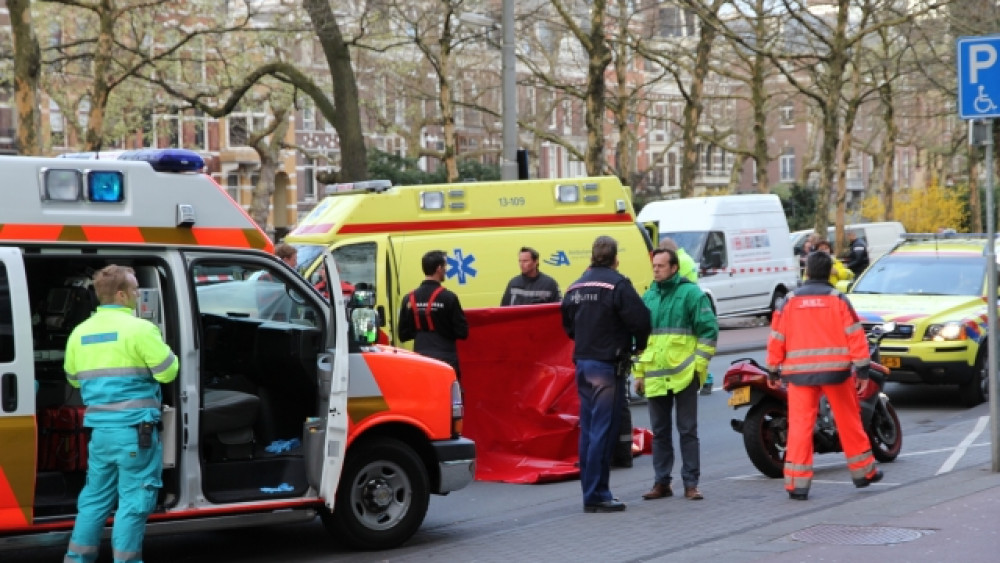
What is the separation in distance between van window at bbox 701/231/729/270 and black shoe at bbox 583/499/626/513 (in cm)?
1791

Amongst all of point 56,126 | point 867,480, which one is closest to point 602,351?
point 867,480

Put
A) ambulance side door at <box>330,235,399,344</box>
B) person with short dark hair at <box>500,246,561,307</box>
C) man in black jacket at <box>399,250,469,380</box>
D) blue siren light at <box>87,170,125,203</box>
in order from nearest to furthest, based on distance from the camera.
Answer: blue siren light at <box>87,170,125,203</box> < man in black jacket at <box>399,250,469,380</box> < person with short dark hair at <box>500,246,561,307</box> < ambulance side door at <box>330,235,399,344</box>

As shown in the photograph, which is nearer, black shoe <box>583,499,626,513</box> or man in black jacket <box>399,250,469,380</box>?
black shoe <box>583,499,626,513</box>

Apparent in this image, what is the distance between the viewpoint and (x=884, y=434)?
11391mm

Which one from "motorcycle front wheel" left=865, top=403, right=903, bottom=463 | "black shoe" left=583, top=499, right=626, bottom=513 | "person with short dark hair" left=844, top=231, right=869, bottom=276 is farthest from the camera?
"person with short dark hair" left=844, top=231, right=869, bottom=276

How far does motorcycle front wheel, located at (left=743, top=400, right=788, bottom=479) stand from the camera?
34.7ft

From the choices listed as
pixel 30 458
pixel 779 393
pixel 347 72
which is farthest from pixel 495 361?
pixel 347 72

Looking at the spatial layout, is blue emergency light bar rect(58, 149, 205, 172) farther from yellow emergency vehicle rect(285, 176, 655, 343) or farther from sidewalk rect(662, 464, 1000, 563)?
yellow emergency vehicle rect(285, 176, 655, 343)

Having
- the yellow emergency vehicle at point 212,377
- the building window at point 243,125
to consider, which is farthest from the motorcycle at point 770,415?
the building window at point 243,125

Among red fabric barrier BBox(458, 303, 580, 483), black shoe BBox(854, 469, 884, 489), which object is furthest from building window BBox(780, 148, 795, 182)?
black shoe BBox(854, 469, 884, 489)

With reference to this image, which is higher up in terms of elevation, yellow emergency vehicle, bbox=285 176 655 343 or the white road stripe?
yellow emergency vehicle, bbox=285 176 655 343

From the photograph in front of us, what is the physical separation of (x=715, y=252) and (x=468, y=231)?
13.1 m

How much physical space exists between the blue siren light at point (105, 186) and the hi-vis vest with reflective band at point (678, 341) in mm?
3833

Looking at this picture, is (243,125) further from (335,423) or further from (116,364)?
(116,364)
